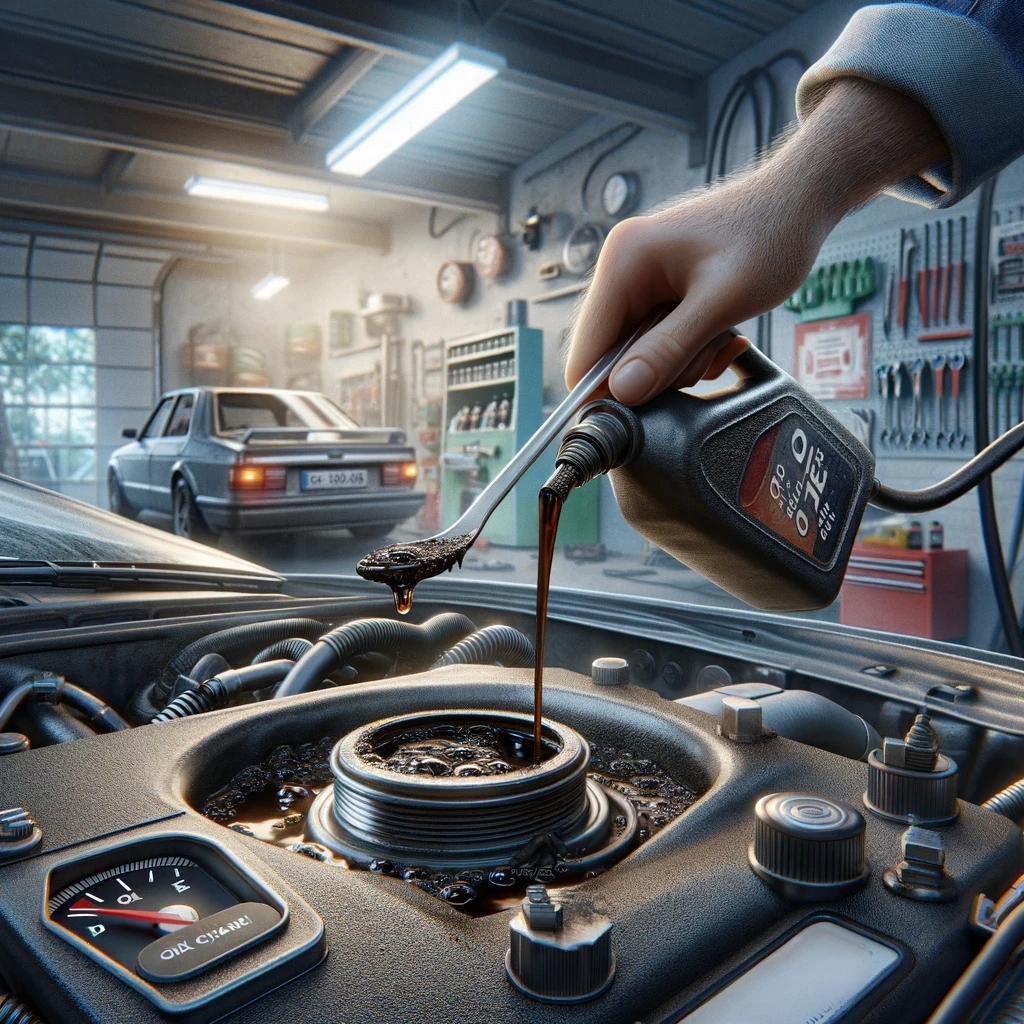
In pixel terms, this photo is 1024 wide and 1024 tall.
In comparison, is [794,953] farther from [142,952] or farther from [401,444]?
[401,444]

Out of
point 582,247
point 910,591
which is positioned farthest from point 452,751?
point 582,247

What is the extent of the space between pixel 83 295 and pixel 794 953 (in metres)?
12.4

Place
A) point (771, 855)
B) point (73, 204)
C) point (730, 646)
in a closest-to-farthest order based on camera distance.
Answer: point (771, 855), point (730, 646), point (73, 204)

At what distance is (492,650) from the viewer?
1237 mm

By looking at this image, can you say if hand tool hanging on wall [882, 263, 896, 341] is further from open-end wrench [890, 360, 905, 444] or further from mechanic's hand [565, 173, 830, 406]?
mechanic's hand [565, 173, 830, 406]

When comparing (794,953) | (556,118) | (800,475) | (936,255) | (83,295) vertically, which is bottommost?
(794,953)

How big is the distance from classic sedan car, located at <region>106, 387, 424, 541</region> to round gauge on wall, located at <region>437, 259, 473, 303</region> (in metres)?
2.79

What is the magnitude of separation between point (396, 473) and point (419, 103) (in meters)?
2.39

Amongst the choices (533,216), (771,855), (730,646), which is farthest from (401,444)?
(771,855)

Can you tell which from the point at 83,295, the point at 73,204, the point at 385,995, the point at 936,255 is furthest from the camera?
the point at 83,295

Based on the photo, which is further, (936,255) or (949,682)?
(936,255)

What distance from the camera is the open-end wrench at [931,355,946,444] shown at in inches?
160

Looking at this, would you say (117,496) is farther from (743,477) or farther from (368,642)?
(743,477)

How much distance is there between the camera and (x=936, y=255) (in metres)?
4.07
